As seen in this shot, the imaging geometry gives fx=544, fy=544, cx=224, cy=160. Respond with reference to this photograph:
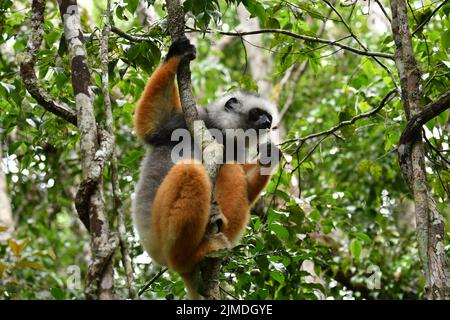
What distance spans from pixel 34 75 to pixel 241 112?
2.79 metres

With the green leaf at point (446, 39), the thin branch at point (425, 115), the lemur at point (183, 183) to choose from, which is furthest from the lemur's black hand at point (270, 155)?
the green leaf at point (446, 39)

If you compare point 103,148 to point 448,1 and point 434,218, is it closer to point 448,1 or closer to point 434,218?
point 434,218

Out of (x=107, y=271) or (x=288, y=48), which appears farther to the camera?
(x=288, y=48)

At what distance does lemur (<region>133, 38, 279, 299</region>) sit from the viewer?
5.21 m

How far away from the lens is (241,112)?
7.03 meters

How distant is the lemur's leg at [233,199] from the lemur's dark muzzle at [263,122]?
38.4 inches

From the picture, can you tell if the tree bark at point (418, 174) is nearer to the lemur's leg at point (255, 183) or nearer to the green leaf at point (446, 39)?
the green leaf at point (446, 39)

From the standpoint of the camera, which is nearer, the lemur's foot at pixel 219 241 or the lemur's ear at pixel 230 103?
the lemur's foot at pixel 219 241

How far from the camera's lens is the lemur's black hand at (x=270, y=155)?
6.40 metres

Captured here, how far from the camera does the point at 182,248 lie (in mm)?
5258

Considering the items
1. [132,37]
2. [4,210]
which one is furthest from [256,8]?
[4,210]

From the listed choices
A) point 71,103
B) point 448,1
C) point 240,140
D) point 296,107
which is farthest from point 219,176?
point 296,107

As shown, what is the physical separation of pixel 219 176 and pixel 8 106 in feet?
9.95
